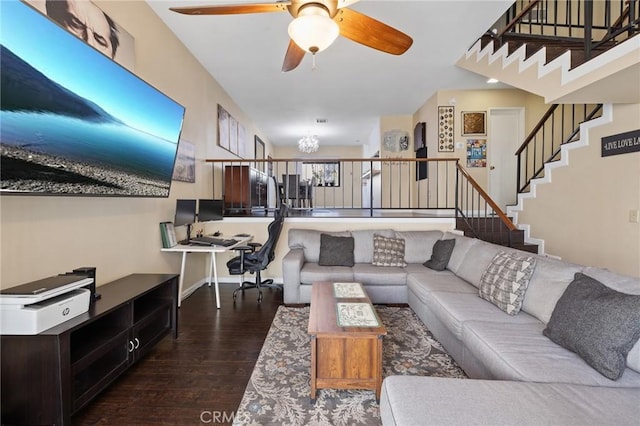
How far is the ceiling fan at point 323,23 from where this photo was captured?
5.79ft

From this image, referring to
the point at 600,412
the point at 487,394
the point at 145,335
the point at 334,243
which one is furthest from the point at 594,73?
the point at 145,335

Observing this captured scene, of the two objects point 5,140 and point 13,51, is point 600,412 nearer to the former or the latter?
point 5,140

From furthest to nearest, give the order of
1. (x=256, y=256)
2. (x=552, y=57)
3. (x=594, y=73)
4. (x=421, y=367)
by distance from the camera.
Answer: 1. (x=256, y=256)
2. (x=552, y=57)
3. (x=594, y=73)
4. (x=421, y=367)

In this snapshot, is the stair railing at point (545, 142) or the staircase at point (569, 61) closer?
the staircase at point (569, 61)

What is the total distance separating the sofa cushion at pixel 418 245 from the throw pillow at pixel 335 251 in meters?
0.73

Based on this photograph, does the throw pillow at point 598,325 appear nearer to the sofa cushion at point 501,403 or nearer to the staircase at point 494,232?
the sofa cushion at point 501,403

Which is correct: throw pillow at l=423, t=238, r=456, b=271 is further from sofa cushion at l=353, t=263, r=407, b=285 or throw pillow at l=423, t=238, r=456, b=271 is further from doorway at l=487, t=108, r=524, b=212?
doorway at l=487, t=108, r=524, b=212

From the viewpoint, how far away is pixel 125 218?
261 centimetres

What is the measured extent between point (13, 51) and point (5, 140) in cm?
41

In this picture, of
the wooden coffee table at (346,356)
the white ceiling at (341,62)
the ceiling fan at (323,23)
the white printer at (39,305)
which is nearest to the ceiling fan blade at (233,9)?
the ceiling fan at (323,23)

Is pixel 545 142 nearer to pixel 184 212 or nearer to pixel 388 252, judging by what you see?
pixel 388 252

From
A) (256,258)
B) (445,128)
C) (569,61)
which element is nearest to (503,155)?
(445,128)

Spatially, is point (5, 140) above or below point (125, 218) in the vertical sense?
above

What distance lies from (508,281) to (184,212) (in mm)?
3293
